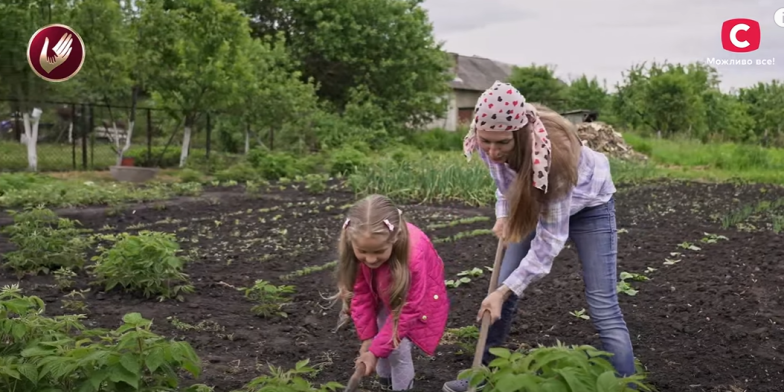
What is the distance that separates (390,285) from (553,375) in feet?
3.61

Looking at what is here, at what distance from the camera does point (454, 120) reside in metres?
39.9

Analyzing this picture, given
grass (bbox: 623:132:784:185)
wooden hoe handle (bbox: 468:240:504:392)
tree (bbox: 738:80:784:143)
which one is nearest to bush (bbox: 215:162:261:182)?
grass (bbox: 623:132:784:185)

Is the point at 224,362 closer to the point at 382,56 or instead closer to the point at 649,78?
the point at 382,56

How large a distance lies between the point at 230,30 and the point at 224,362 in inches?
493

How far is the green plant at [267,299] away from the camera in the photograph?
15.3 ft

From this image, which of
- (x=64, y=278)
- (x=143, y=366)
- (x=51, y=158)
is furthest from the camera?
(x=51, y=158)

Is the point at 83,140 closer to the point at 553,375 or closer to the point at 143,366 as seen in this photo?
the point at 143,366

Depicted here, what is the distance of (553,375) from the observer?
7.03 ft

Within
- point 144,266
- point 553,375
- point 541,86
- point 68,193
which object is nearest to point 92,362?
point 553,375

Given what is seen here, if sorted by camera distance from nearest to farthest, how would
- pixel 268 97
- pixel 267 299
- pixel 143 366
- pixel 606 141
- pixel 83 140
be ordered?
1. pixel 143 366
2. pixel 267 299
3. pixel 83 140
4. pixel 268 97
5. pixel 606 141

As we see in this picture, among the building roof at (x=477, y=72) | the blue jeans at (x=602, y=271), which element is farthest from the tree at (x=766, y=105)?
the blue jeans at (x=602, y=271)

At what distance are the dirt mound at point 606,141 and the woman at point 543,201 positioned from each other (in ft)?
53.9

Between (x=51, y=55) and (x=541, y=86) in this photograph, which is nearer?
(x=51, y=55)

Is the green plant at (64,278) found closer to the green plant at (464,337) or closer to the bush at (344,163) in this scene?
the green plant at (464,337)
